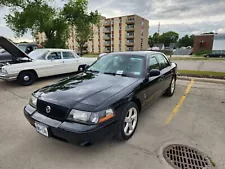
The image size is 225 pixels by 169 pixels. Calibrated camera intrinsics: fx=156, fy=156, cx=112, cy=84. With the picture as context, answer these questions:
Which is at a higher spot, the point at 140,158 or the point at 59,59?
the point at 59,59

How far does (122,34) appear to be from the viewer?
2292 inches

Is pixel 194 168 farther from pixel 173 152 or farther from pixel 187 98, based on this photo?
pixel 187 98

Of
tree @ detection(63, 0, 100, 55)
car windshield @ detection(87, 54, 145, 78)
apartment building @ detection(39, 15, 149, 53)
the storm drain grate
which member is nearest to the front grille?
car windshield @ detection(87, 54, 145, 78)

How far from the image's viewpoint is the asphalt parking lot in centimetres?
220

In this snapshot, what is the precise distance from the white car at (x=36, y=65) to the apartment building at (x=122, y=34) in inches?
1937

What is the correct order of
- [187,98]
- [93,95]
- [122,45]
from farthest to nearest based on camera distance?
[122,45]
[187,98]
[93,95]

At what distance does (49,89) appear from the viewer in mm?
2699

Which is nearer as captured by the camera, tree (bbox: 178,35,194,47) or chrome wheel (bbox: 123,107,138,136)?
chrome wheel (bbox: 123,107,138,136)

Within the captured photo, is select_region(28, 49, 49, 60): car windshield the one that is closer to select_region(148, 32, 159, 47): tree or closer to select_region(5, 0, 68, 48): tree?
select_region(5, 0, 68, 48): tree

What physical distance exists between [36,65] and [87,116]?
201 inches

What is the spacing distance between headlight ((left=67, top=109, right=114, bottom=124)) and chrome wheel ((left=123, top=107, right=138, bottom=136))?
0.64 m

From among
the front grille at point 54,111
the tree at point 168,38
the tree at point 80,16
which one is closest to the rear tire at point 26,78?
the front grille at point 54,111

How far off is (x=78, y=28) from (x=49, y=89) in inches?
869

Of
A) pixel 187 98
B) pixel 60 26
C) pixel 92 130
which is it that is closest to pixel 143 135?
pixel 92 130
